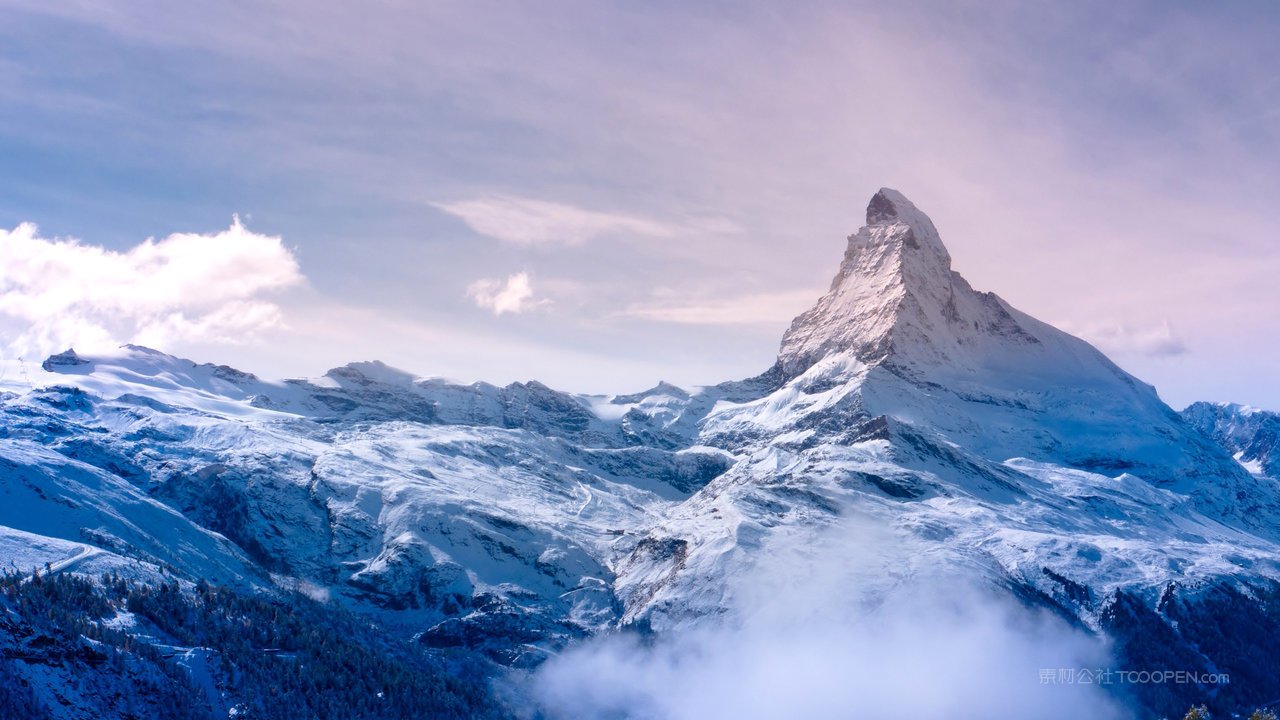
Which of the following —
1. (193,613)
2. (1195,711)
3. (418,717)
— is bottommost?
(418,717)

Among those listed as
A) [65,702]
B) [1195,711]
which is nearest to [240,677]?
[65,702]

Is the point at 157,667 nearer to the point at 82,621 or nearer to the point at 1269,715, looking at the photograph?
the point at 82,621

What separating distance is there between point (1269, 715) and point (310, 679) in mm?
154039

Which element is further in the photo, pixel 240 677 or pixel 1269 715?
pixel 240 677

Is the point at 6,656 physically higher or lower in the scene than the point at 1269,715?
lower

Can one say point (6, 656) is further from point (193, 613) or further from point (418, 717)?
point (418, 717)

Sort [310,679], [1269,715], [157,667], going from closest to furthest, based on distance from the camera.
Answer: [1269,715] → [157,667] → [310,679]

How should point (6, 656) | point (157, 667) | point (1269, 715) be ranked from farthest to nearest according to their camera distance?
1. point (157, 667)
2. point (6, 656)
3. point (1269, 715)


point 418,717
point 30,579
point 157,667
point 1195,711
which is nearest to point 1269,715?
point 1195,711

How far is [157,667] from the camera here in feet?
527

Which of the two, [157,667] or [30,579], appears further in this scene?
[30,579]

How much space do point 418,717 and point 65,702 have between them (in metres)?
73.8

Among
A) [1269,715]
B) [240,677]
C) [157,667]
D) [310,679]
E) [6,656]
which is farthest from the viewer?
[310,679]

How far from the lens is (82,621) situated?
6545 inches
